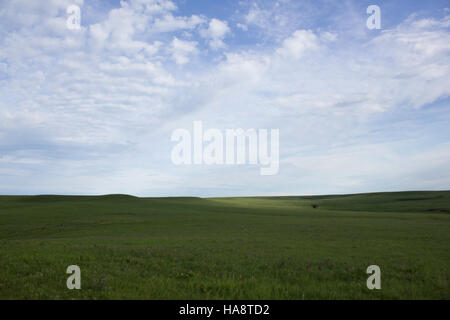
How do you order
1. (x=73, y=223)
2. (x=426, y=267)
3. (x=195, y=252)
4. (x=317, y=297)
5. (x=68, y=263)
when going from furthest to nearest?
1. (x=73, y=223)
2. (x=195, y=252)
3. (x=426, y=267)
4. (x=68, y=263)
5. (x=317, y=297)

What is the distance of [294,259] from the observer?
54.0 feet

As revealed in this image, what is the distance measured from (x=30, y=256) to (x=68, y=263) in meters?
3.39

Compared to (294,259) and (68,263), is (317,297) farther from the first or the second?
(68,263)

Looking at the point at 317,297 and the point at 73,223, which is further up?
the point at 317,297

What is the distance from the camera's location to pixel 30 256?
1540 centimetres
